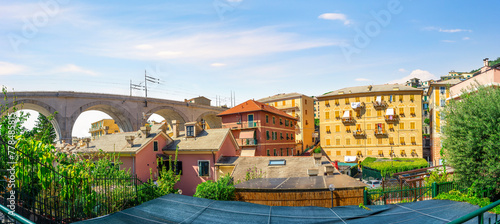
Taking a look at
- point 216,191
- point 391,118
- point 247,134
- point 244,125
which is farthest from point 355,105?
point 216,191

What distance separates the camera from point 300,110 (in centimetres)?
5741

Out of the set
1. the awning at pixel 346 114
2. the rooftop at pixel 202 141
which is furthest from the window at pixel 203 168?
the awning at pixel 346 114

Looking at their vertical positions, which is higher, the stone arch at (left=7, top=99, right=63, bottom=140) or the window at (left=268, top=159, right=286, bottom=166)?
the stone arch at (left=7, top=99, right=63, bottom=140)

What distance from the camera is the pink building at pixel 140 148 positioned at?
22688 mm

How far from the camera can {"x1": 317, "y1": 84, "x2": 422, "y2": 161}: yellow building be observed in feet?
151

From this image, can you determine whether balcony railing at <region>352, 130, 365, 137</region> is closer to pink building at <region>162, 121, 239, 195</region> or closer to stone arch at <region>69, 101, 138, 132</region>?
pink building at <region>162, 121, 239, 195</region>

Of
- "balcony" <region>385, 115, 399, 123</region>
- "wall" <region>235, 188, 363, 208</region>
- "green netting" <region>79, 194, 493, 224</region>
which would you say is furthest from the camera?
"balcony" <region>385, 115, 399, 123</region>

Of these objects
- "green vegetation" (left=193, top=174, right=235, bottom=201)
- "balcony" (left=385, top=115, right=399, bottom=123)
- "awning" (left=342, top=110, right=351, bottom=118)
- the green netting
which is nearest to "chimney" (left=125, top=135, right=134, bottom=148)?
"green vegetation" (left=193, top=174, right=235, bottom=201)

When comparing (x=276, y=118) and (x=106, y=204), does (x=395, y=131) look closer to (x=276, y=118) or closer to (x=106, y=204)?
(x=276, y=118)

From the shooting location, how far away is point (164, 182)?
13023 millimetres

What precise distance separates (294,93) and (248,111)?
23611mm

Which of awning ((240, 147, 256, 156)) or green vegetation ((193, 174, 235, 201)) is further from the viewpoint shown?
awning ((240, 147, 256, 156))

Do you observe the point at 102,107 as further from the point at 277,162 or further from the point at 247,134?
the point at 277,162

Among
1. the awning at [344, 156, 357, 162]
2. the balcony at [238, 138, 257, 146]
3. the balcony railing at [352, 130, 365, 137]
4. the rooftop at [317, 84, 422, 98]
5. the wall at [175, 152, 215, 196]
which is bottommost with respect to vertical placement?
the awning at [344, 156, 357, 162]
